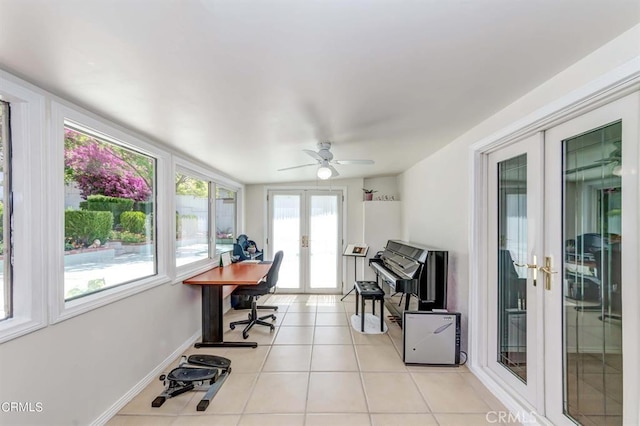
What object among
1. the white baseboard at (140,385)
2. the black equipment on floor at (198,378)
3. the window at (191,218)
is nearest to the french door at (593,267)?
the black equipment on floor at (198,378)

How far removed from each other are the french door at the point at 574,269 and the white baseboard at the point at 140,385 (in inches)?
Result: 113

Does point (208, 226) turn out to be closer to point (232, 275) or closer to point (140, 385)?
point (232, 275)

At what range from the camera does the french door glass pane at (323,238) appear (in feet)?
18.4

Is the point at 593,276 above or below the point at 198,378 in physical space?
above

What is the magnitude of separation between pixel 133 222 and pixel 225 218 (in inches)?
88.3

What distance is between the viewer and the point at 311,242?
5.62m

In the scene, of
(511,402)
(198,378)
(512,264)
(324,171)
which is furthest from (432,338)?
(198,378)

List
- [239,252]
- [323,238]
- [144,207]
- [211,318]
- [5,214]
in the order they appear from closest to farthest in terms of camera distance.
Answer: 1. [5,214]
2. [144,207]
3. [211,318]
4. [239,252]
5. [323,238]

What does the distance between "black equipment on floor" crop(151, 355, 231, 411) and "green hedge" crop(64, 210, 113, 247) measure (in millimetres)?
1200

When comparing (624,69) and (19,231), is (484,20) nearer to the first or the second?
(624,69)

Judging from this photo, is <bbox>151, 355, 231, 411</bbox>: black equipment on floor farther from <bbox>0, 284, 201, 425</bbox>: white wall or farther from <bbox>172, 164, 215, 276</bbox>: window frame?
<bbox>172, 164, 215, 276</bbox>: window frame

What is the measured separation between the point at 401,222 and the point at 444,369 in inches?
109

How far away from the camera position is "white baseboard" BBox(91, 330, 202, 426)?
2.01m

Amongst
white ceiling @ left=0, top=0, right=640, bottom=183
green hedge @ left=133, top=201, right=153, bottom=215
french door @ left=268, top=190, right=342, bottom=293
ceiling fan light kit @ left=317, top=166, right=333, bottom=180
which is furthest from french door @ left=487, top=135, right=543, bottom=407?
french door @ left=268, top=190, right=342, bottom=293
